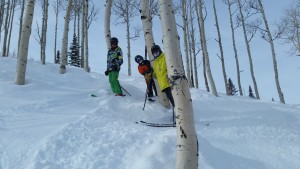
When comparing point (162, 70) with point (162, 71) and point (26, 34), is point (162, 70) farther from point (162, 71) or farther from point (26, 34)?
point (26, 34)

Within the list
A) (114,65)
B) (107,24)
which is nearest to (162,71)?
(114,65)

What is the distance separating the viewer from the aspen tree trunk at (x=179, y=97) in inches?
123

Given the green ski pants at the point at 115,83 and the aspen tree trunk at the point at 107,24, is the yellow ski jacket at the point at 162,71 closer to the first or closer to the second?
the green ski pants at the point at 115,83

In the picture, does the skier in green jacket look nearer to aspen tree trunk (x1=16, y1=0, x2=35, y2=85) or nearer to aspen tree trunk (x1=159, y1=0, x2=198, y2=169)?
aspen tree trunk (x1=16, y1=0, x2=35, y2=85)

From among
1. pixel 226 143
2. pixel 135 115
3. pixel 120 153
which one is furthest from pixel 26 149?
pixel 226 143

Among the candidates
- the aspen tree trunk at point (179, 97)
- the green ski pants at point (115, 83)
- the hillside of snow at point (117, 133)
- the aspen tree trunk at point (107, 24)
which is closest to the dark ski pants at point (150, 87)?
the hillside of snow at point (117, 133)

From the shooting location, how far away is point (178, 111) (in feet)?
10.8

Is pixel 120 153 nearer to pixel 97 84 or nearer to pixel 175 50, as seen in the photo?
pixel 175 50

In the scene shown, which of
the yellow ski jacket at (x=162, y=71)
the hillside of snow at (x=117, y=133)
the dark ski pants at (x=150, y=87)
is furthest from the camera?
the dark ski pants at (x=150, y=87)

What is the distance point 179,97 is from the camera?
10.9 ft

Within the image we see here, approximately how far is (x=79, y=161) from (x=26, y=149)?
786 millimetres

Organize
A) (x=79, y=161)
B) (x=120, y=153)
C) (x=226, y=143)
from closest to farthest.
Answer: (x=79, y=161) → (x=120, y=153) → (x=226, y=143)

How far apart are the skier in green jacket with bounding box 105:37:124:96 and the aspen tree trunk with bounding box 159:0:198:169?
4443mm

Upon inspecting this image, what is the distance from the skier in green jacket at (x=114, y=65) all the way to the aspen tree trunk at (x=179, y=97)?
4.44 m
